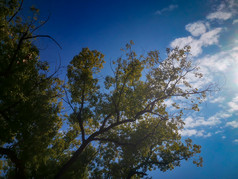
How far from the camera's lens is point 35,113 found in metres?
10.1

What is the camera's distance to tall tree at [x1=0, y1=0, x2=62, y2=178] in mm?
8930

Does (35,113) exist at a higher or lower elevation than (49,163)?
higher

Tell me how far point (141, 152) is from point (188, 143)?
5.94 metres

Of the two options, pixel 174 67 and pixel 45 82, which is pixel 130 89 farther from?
pixel 45 82

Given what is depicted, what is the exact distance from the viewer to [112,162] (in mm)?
21016

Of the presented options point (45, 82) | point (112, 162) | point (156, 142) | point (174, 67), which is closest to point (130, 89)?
point (174, 67)

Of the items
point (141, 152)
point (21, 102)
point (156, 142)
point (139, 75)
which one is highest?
point (139, 75)

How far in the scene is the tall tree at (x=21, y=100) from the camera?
29.3ft

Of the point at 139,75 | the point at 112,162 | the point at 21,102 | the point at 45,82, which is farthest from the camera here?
the point at 112,162

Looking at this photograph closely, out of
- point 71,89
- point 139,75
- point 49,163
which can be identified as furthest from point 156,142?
point 49,163

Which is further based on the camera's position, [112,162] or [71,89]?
[112,162]

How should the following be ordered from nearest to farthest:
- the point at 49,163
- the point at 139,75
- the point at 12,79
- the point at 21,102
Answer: the point at 12,79 < the point at 21,102 < the point at 139,75 < the point at 49,163

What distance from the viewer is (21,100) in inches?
391

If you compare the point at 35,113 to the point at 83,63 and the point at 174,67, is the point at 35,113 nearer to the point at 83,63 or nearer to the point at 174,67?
the point at 83,63
